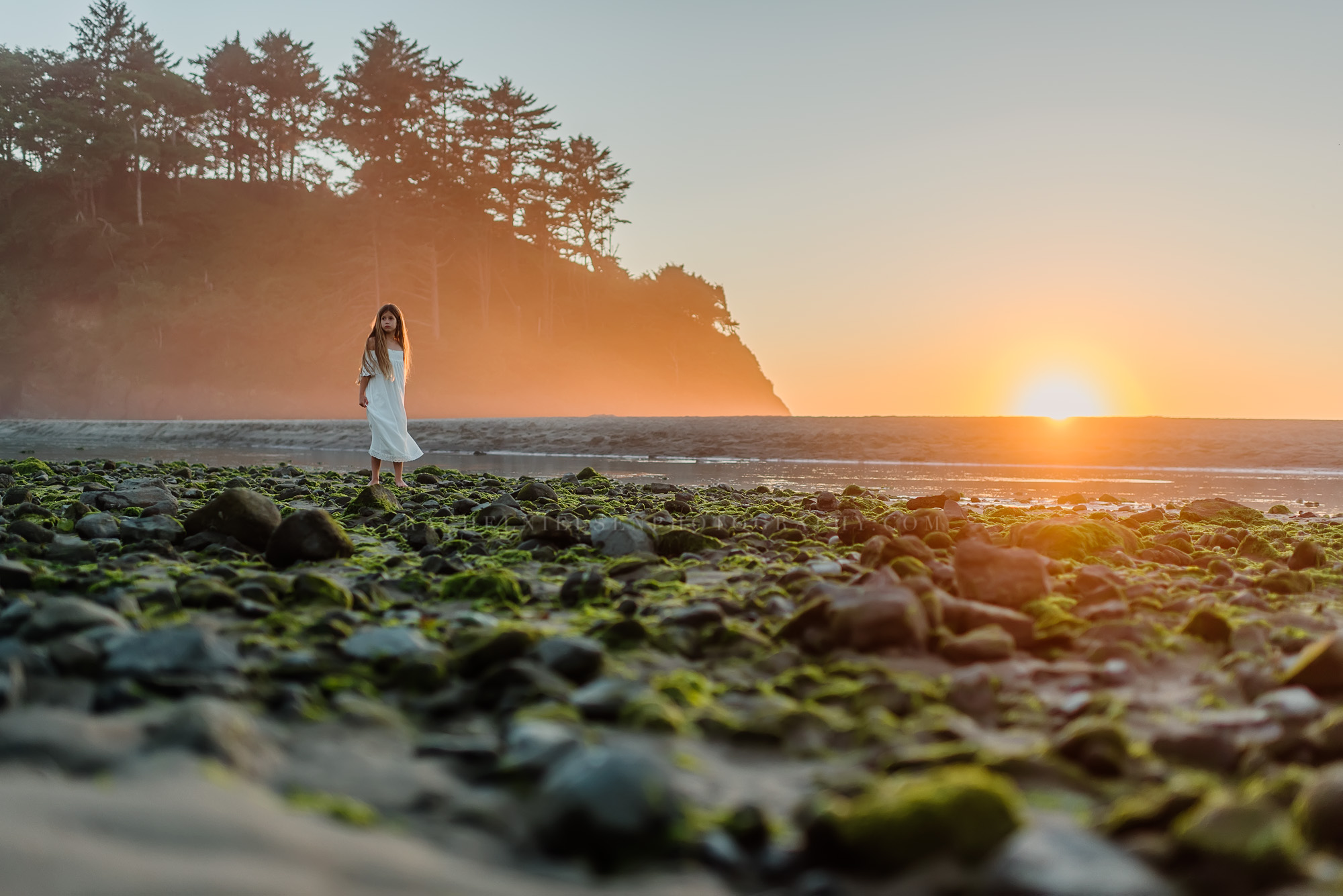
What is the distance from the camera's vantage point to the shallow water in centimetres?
1008

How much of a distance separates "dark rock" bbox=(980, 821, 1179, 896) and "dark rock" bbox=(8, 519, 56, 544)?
14.4ft

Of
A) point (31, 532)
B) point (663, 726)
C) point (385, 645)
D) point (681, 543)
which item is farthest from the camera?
point (681, 543)

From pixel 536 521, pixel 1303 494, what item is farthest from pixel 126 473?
pixel 1303 494

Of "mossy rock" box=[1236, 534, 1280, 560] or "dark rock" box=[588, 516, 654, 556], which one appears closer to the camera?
"dark rock" box=[588, 516, 654, 556]

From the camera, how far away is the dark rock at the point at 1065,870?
1.29 meters

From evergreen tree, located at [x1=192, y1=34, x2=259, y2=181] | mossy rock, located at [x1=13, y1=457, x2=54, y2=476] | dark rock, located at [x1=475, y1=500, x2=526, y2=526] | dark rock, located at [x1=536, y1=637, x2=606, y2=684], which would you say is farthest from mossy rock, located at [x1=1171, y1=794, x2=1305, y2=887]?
evergreen tree, located at [x1=192, y1=34, x2=259, y2=181]

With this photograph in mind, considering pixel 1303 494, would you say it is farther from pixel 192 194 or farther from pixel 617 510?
pixel 192 194

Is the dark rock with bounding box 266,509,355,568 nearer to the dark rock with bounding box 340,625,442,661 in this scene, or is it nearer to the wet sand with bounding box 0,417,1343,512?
the dark rock with bounding box 340,625,442,661

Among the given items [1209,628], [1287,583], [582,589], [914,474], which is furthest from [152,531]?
[914,474]

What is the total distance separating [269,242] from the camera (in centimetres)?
5450

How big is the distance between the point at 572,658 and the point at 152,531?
3.03m

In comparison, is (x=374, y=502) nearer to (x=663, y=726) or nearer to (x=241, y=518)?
(x=241, y=518)

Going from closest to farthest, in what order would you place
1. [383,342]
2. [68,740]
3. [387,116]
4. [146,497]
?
[68,740] < [146,497] < [383,342] < [387,116]

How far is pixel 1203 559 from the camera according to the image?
4332 mm
